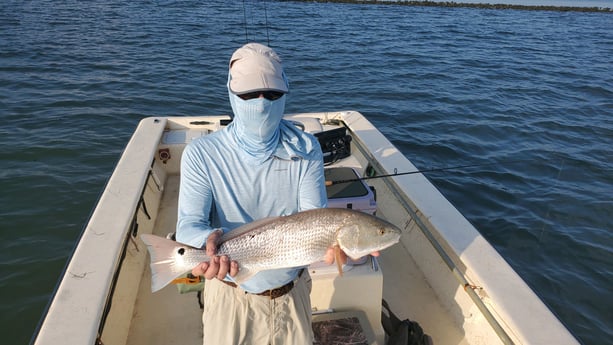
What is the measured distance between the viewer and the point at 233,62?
256 centimetres

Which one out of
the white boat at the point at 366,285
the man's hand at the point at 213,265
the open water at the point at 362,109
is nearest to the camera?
the man's hand at the point at 213,265

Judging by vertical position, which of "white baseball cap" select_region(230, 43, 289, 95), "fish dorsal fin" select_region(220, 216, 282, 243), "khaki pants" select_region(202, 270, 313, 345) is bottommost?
"khaki pants" select_region(202, 270, 313, 345)

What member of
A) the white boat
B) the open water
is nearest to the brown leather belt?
the white boat

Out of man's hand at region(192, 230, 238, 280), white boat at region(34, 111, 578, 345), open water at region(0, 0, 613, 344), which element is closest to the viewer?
man's hand at region(192, 230, 238, 280)

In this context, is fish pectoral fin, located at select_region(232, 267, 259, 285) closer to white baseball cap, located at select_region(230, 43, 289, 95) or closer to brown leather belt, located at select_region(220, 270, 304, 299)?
brown leather belt, located at select_region(220, 270, 304, 299)

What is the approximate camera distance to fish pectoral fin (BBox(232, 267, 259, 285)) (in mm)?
2487

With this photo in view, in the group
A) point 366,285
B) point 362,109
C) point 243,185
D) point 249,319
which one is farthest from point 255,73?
point 362,109

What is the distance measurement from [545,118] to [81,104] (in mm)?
14804

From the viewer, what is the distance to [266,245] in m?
2.46

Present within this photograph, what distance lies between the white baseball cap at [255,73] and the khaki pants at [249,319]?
1351mm

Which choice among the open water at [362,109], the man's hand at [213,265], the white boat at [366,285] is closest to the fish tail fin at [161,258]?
the man's hand at [213,265]

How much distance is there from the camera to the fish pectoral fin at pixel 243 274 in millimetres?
2487

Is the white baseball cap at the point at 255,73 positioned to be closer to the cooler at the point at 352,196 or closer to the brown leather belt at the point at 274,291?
the brown leather belt at the point at 274,291

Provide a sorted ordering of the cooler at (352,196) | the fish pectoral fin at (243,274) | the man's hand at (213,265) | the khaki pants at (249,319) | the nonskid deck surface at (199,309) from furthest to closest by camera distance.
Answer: the cooler at (352,196) → the nonskid deck surface at (199,309) → the khaki pants at (249,319) → the fish pectoral fin at (243,274) → the man's hand at (213,265)
